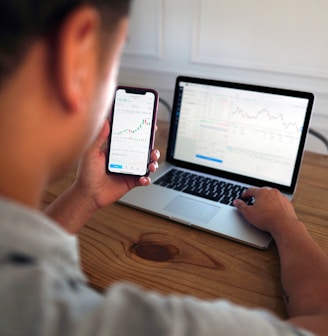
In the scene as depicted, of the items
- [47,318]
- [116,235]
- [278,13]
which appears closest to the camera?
[47,318]

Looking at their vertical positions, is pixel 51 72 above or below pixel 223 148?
above

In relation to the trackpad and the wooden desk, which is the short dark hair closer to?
the wooden desk

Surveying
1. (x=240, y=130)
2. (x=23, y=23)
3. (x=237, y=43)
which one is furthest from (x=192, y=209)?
(x=237, y=43)

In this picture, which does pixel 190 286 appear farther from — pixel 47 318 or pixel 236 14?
pixel 236 14

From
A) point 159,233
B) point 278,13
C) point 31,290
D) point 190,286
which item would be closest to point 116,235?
point 159,233

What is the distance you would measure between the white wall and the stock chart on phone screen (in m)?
0.48

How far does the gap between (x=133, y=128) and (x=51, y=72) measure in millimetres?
470

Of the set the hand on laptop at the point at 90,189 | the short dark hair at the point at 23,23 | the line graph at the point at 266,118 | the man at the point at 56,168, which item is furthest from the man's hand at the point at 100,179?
the short dark hair at the point at 23,23

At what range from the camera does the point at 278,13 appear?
1.22 meters

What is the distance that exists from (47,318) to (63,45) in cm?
20

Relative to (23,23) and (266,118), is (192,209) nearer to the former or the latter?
(266,118)

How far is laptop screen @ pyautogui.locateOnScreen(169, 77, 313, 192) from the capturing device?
33.8 inches

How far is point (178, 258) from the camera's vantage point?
0.65m

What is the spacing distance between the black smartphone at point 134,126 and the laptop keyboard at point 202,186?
0.41ft
